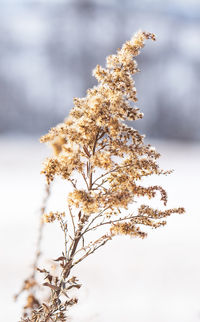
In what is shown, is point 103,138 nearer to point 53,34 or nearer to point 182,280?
point 182,280

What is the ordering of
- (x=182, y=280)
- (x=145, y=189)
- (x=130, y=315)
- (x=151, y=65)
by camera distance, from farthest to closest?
(x=151, y=65) → (x=182, y=280) → (x=130, y=315) → (x=145, y=189)

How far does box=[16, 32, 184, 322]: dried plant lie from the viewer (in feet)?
1.16

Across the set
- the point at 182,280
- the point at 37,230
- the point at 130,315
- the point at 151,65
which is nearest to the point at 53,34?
the point at 151,65

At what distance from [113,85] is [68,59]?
8.21ft

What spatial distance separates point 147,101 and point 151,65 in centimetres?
24

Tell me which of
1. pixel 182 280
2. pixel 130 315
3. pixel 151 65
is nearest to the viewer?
pixel 130 315

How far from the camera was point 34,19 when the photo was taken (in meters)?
2.81

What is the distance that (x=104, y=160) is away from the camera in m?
0.35

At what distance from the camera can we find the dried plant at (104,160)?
0.35m

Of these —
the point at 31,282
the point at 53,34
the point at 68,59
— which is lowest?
the point at 31,282

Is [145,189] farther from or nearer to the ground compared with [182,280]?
nearer to the ground

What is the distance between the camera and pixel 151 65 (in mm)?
2760

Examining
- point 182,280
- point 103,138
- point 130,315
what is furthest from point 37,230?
point 182,280

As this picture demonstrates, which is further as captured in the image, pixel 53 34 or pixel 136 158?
pixel 53 34
